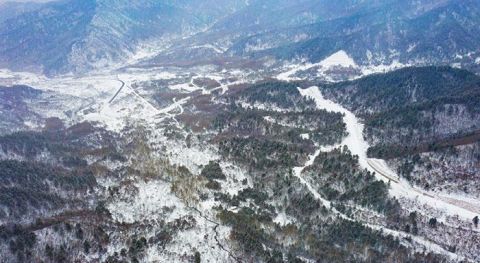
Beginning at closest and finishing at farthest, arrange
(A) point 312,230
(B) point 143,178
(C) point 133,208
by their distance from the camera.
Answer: (A) point 312,230 < (C) point 133,208 < (B) point 143,178

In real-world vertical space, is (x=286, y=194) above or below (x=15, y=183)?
below

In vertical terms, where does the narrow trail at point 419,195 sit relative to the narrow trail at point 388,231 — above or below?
above

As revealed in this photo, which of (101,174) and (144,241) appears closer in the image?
(144,241)

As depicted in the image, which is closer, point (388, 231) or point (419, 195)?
point (388, 231)

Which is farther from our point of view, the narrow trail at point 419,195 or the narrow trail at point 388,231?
the narrow trail at point 419,195

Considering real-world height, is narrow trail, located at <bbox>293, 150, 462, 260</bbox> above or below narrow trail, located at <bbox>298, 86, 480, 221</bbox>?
below

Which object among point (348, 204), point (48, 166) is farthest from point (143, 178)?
point (348, 204)

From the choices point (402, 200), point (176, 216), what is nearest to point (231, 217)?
point (176, 216)

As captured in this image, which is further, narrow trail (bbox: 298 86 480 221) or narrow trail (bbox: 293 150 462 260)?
narrow trail (bbox: 298 86 480 221)

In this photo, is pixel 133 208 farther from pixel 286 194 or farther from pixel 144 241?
pixel 286 194

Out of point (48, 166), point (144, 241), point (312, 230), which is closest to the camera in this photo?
point (144, 241)

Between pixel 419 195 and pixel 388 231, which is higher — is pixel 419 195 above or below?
above
